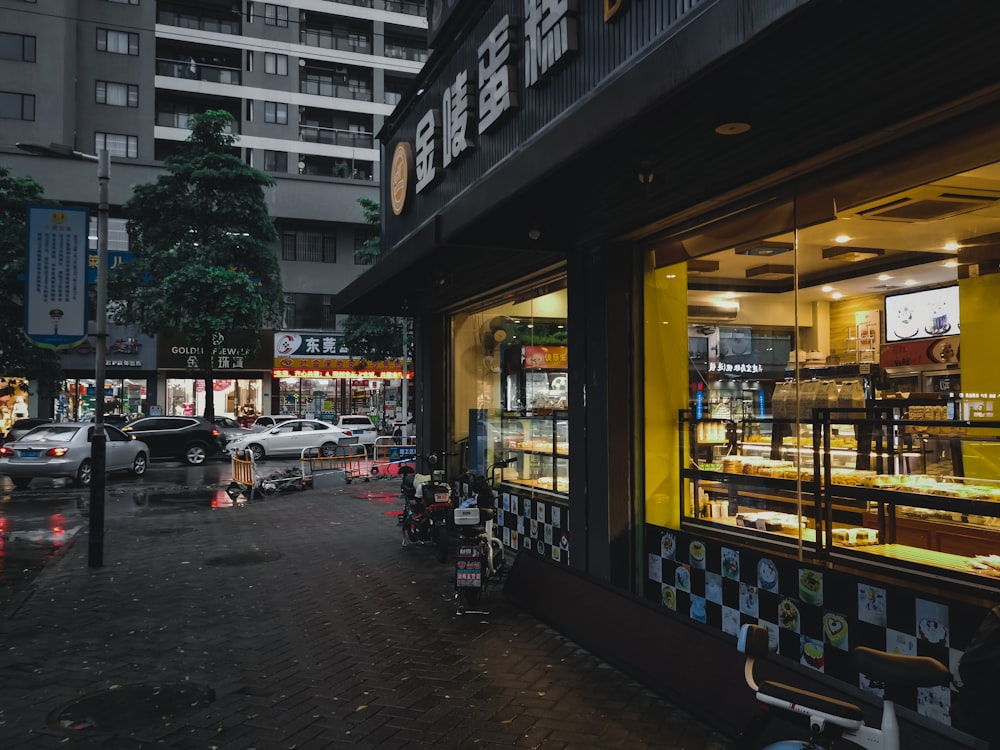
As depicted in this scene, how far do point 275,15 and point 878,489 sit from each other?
149 feet

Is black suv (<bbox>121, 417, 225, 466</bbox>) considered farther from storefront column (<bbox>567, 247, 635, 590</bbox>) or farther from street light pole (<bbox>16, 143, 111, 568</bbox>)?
Result: storefront column (<bbox>567, 247, 635, 590</bbox>)

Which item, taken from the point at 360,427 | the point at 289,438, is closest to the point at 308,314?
the point at 360,427

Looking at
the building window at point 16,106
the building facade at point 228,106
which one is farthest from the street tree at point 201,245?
the building window at point 16,106

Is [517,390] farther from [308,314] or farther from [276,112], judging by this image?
[276,112]

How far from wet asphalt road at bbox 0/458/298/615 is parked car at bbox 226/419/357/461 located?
1.64 metres

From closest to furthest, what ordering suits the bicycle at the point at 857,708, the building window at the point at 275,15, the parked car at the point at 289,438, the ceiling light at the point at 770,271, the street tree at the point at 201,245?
the bicycle at the point at 857,708 < the ceiling light at the point at 770,271 < the parked car at the point at 289,438 < the street tree at the point at 201,245 < the building window at the point at 275,15

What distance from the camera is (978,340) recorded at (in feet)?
19.2

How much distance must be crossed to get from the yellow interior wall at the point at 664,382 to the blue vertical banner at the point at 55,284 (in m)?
7.33

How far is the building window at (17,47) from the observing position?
3684 centimetres

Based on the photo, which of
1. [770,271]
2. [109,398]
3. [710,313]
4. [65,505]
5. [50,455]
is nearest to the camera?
[770,271]

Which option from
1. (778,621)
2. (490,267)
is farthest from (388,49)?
(778,621)

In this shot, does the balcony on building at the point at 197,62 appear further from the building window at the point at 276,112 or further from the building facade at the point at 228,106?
the building window at the point at 276,112

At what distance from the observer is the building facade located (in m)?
36.9

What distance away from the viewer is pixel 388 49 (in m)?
46.2
